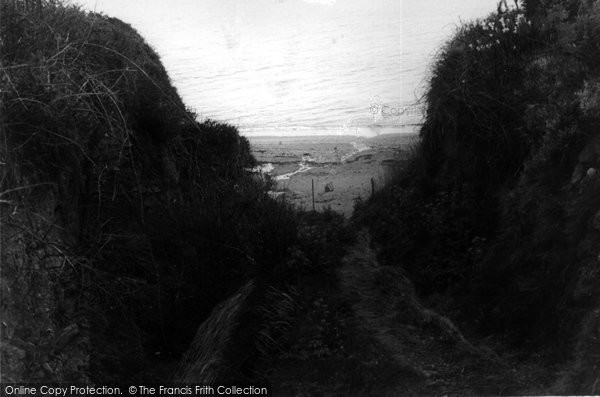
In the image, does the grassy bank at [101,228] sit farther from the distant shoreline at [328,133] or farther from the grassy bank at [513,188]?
the distant shoreline at [328,133]

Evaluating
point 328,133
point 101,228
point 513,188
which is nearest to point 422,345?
point 513,188

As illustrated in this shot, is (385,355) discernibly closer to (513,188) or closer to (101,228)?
(101,228)

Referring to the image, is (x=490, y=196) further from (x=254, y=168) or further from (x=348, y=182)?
(x=348, y=182)

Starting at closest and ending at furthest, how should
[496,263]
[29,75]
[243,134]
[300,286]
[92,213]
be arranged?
1. [29,75]
2. [92,213]
3. [496,263]
4. [300,286]
5. [243,134]

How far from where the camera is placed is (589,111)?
21.5 ft

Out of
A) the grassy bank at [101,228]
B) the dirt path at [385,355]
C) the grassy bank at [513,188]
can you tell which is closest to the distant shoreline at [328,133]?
the grassy bank at [513,188]

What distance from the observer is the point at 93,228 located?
19.1ft

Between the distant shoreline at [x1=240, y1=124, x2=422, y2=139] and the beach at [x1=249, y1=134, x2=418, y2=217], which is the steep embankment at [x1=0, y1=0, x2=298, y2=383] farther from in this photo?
the beach at [x1=249, y1=134, x2=418, y2=217]

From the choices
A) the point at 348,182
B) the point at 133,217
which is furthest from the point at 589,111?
the point at 348,182

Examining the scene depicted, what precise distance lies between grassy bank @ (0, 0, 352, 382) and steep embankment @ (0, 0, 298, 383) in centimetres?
2

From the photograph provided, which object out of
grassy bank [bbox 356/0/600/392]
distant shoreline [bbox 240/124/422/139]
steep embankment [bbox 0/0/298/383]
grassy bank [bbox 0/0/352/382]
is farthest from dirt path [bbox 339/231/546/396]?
distant shoreline [bbox 240/124/422/139]

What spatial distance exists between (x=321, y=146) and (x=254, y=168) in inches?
135

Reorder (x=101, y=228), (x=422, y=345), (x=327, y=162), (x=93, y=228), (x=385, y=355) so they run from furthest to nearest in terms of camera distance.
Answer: (x=327, y=162) → (x=422, y=345) → (x=385, y=355) → (x=93, y=228) → (x=101, y=228)

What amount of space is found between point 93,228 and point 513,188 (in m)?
5.72
